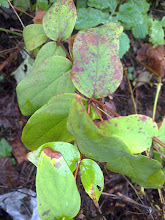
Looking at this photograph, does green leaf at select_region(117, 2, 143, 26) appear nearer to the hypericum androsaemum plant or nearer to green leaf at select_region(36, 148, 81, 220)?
the hypericum androsaemum plant

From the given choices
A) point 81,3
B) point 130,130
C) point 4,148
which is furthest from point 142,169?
point 4,148

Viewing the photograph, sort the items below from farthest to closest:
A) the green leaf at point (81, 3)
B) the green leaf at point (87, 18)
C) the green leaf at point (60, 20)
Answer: the green leaf at point (81, 3) < the green leaf at point (87, 18) < the green leaf at point (60, 20)

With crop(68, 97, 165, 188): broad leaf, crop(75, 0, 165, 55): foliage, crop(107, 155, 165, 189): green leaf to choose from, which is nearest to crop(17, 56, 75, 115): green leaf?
crop(68, 97, 165, 188): broad leaf

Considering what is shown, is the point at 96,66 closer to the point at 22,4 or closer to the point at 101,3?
the point at 101,3

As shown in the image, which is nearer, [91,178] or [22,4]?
[91,178]

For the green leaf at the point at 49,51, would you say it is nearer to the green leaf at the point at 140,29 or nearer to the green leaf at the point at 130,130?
the green leaf at the point at 130,130

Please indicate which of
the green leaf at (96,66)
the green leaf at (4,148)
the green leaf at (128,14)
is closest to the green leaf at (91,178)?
the green leaf at (96,66)

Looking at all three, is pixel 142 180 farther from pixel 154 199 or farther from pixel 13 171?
pixel 13 171
